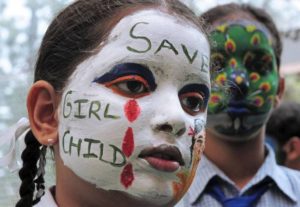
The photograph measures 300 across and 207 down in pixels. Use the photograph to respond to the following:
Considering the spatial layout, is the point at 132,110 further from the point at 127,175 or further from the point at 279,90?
the point at 279,90

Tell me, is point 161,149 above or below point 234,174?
above

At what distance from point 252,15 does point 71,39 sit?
47.9 inches

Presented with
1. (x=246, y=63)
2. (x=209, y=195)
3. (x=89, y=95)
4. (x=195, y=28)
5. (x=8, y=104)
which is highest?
(x=195, y=28)

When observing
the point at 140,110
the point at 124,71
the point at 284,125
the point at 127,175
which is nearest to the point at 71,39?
the point at 124,71

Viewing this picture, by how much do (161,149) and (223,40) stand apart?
112 centimetres

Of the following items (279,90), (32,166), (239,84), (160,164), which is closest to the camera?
(160,164)

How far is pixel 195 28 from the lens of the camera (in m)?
1.52

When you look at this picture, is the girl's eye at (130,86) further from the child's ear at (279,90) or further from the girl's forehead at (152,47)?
the child's ear at (279,90)

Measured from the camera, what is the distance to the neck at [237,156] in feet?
7.70

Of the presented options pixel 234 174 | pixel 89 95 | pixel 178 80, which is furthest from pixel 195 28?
pixel 234 174

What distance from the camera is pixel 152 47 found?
1421 mm

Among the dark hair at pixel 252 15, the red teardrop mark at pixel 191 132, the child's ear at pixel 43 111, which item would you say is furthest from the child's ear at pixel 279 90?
the child's ear at pixel 43 111

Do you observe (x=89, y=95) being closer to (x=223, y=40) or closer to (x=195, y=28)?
(x=195, y=28)

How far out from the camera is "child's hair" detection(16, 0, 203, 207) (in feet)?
4.88
